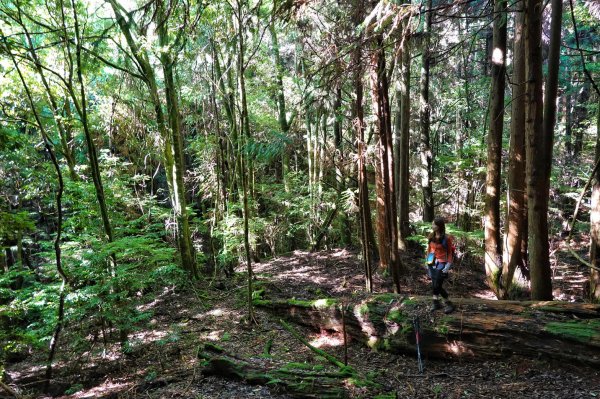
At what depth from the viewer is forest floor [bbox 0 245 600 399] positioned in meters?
5.31

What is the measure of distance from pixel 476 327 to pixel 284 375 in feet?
10.7

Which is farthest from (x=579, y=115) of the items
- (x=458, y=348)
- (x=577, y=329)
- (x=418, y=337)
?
(x=418, y=337)

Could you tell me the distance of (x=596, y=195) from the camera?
7.79 meters

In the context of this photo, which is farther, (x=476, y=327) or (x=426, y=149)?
(x=426, y=149)

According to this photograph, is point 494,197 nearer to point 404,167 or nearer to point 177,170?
point 404,167

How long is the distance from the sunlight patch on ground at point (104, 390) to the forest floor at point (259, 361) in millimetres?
23

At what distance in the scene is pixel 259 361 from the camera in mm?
6434

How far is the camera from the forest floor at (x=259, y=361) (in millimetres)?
5312

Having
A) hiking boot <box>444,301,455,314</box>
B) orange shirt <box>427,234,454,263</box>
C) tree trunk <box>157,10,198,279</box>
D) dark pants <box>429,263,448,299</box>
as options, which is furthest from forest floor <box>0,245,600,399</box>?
tree trunk <box>157,10,198,279</box>

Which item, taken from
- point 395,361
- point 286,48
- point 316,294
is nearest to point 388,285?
point 316,294

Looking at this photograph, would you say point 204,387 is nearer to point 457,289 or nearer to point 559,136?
point 457,289

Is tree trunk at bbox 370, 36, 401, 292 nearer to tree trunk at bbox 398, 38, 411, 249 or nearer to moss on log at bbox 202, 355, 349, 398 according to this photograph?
tree trunk at bbox 398, 38, 411, 249

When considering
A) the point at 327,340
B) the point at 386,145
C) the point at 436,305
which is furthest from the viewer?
the point at 386,145

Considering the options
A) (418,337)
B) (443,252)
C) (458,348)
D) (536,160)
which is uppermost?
(536,160)
